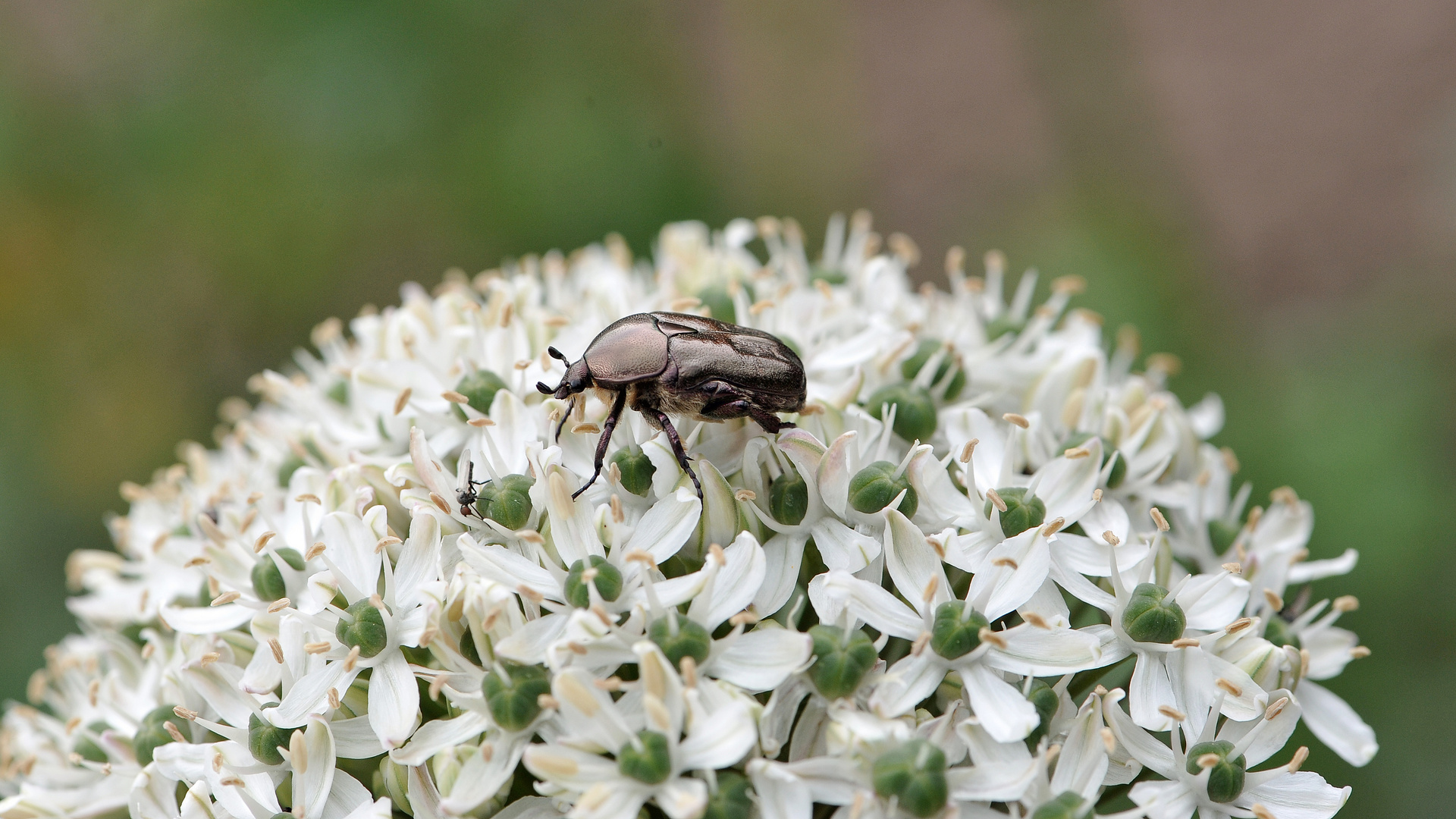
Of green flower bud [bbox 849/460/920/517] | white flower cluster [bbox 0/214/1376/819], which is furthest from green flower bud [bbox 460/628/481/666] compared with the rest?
green flower bud [bbox 849/460/920/517]

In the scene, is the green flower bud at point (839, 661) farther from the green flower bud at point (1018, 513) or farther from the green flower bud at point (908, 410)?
the green flower bud at point (908, 410)

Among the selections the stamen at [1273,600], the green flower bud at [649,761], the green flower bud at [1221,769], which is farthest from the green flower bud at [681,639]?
the stamen at [1273,600]

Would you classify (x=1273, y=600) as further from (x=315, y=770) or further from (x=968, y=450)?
(x=315, y=770)

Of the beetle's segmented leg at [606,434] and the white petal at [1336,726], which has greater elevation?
the beetle's segmented leg at [606,434]

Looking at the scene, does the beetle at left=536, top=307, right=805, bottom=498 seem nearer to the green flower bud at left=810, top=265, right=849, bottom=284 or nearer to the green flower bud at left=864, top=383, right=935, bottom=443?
the green flower bud at left=864, top=383, right=935, bottom=443

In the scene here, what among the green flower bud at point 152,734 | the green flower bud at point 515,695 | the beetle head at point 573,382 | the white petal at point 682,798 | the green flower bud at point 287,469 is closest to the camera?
the white petal at point 682,798

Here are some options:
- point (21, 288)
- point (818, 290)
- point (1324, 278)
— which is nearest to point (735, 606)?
point (818, 290)
